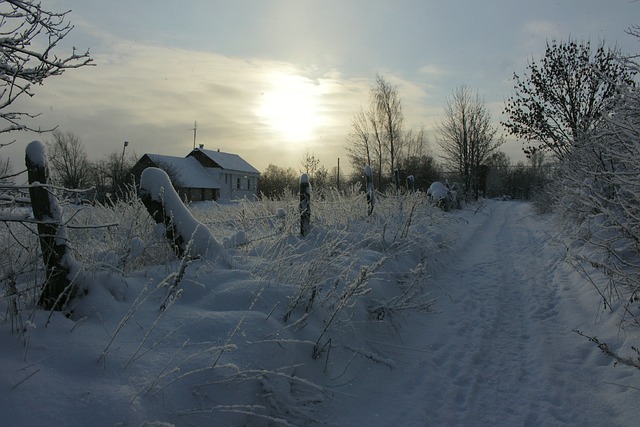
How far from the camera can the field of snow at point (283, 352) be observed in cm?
239

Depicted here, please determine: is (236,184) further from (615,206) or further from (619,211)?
(619,211)

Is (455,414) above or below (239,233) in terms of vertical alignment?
below

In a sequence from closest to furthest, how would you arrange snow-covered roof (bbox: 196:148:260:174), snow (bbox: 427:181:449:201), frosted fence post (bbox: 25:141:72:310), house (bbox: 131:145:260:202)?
frosted fence post (bbox: 25:141:72:310)
snow (bbox: 427:181:449:201)
house (bbox: 131:145:260:202)
snow-covered roof (bbox: 196:148:260:174)

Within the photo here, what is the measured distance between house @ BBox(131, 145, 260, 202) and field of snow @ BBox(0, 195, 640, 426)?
3826 centimetres

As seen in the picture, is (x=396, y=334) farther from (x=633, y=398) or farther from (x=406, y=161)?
(x=406, y=161)

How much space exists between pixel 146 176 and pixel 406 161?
34.8 meters

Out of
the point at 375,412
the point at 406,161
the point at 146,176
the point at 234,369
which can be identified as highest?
the point at 406,161

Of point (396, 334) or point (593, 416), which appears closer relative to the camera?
point (593, 416)

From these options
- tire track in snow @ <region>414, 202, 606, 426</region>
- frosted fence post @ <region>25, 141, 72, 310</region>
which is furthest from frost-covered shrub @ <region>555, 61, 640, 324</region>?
frosted fence post @ <region>25, 141, 72, 310</region>

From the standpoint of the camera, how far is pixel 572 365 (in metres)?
4.10

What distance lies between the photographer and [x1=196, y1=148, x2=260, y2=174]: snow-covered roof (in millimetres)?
49562

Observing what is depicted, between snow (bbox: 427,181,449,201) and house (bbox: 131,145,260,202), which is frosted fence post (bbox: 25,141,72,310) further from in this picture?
house (bbox: 131,145,260,202)

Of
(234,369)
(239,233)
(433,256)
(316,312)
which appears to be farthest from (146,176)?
(433,256)

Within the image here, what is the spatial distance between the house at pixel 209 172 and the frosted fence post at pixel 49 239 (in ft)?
127
